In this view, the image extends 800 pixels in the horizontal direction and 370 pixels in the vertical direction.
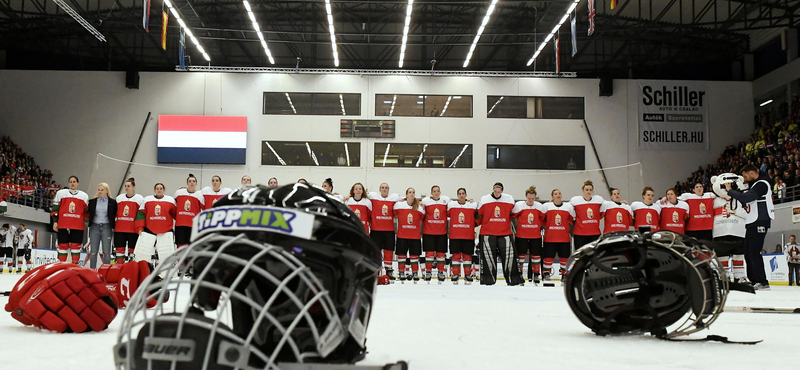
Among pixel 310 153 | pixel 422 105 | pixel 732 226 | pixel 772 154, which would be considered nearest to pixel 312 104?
pixel 310 153

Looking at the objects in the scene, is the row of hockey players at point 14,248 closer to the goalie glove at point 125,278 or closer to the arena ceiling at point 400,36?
the arena ceiling at point 400,36

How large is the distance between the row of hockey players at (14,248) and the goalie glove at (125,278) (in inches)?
550

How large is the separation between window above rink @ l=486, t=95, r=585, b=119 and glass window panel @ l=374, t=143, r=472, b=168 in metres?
1.61

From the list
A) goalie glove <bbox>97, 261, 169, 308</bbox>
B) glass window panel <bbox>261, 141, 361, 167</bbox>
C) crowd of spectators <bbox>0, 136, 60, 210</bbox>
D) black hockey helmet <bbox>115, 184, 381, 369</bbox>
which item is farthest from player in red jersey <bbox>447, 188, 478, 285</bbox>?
crowd of spectators <bbox>0, 136, 60, 210</bbox>

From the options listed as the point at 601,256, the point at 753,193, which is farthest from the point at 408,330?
the point at 753,193

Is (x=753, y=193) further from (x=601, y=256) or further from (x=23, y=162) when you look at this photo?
(x=23, y=162)

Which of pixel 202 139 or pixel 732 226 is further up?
pixel 202 139

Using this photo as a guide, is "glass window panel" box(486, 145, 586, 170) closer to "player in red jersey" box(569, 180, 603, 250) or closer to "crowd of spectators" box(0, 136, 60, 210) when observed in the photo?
"player in red jersey" box(569, 180, 603, 250)

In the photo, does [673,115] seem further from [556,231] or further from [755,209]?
[755,209]

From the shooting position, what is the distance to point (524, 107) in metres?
22.1

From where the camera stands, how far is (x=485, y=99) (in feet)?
72.4

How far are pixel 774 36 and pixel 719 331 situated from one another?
23.5 meters

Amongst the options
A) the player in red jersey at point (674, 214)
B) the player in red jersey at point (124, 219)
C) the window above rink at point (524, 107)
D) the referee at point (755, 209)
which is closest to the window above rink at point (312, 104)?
the window above rink at point (524, 107)

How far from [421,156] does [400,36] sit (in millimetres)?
4621
